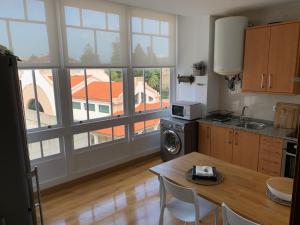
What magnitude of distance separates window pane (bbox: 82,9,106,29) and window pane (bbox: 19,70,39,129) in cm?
105

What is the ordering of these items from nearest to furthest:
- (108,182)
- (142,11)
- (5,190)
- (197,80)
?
(5,190)
(108,182)
(142,11)
(197,80)

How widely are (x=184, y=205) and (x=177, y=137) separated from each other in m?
1.84

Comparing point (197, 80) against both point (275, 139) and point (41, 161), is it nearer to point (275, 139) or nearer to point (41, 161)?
point (275, 139)

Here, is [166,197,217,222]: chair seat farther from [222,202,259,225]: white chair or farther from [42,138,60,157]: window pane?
[42,138,60,157]: window pane

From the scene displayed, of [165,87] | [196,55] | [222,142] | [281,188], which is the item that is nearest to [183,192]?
[281,188]

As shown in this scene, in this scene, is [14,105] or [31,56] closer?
[14,105]

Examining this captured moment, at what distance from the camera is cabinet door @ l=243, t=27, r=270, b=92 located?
3.16 meters

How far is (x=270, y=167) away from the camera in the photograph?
2996 millimetres

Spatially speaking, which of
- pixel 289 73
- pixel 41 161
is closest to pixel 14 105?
pixel 41 161

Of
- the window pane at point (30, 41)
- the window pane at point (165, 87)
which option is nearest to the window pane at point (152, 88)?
the window pane at point (165, 87)

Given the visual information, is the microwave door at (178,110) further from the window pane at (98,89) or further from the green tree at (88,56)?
the green tree at (88,56)

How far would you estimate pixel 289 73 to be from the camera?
297 centimetres

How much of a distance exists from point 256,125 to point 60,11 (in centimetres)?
327

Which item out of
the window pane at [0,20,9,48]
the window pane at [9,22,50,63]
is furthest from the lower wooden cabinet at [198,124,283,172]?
the window pane at [0,20,9,48]
